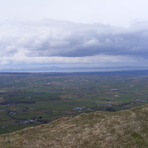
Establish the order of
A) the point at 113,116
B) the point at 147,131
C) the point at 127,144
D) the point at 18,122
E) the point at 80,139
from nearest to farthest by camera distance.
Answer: the point at 127,144 < the point at 80,139 < the point at 147,131 < the point at 113,116 < the point at 18,122

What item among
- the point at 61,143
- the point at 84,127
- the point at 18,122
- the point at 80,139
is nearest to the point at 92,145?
the point at 80,139

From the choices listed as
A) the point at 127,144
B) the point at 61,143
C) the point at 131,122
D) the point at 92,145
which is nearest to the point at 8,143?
the point at 61,143

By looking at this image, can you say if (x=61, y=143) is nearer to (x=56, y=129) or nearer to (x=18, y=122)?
(x=56, y=129)

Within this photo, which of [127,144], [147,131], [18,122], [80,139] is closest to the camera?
[127,144]

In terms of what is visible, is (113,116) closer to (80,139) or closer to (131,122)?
(131,122)

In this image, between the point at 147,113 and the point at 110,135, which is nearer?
the point at 110,135

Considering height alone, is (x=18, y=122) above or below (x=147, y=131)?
below
